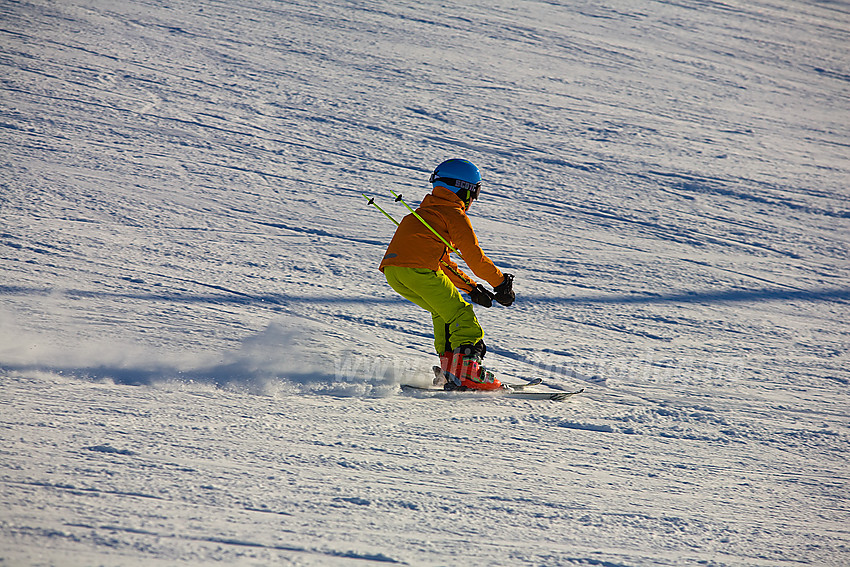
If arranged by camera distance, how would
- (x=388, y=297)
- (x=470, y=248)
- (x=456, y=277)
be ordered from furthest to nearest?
(x=388, y=297) < (x=456, y=277) < (x=470, y=248)

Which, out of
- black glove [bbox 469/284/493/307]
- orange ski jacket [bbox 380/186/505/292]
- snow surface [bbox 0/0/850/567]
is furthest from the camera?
black glove [bbox 469/284/493/307]

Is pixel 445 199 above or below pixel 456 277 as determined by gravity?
above

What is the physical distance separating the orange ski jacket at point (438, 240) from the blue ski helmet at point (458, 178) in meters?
0.04

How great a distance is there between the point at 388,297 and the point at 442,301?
154cm

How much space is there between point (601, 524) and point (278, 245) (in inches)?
153

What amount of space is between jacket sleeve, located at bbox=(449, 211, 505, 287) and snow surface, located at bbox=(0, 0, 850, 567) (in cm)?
78

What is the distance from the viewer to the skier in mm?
3936

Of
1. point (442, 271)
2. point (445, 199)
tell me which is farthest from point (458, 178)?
point (442, 271)

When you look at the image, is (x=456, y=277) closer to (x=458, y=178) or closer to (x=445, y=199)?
(x=445, y=199)

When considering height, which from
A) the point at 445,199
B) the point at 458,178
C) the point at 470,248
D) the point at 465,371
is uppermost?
the point at 458,178

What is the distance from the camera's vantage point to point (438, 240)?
3.96 meters

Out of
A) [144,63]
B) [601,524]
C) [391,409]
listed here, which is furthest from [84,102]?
[601,524]

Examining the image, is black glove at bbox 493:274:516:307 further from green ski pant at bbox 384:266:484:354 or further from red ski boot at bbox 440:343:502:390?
red ski boot at bbox 440:343:502:390

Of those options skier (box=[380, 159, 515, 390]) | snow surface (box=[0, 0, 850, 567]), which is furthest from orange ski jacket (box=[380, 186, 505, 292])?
snow surface (box=[0, 0, 850, 567])
